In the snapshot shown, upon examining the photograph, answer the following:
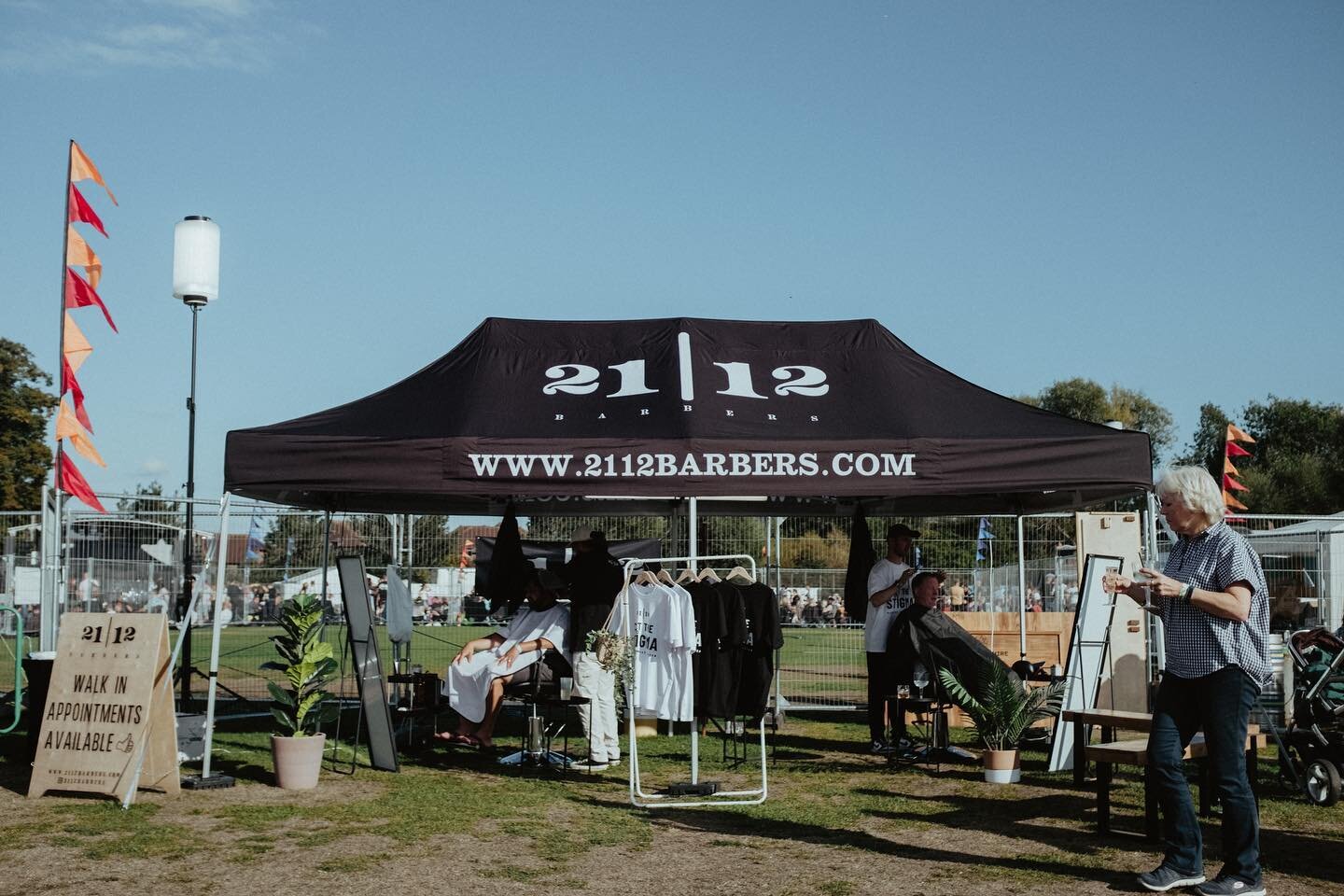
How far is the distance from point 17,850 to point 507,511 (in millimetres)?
5389

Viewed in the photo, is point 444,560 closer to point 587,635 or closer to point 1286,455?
point 587,635

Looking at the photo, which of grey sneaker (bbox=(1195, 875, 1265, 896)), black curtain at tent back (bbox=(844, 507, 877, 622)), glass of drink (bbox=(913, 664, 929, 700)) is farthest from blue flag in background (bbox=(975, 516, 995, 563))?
grey sneaker (bbox=(1195, 875, 1265, 896))

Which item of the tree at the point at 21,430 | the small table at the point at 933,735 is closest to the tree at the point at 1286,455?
the small table at the point at 933,735

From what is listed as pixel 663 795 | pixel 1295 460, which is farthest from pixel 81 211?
pixel 1295 460

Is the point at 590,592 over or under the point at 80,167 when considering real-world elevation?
under

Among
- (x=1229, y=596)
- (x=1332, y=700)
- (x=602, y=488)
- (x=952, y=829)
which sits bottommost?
(x=952, y=829)

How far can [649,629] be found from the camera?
8023 millimetres

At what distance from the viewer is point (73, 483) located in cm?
1066

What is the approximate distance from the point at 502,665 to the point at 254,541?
21.3ft

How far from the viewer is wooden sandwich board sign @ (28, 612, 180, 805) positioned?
7.77 m

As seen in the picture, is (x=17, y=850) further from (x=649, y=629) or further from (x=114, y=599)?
(x=114, y=599)

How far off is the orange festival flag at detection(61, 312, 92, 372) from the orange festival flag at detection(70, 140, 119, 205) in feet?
3.89

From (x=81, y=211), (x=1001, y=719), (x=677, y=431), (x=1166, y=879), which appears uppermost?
(x=81, y=211)

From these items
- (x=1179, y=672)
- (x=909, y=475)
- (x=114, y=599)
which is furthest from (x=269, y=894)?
(x=114, y=599)
